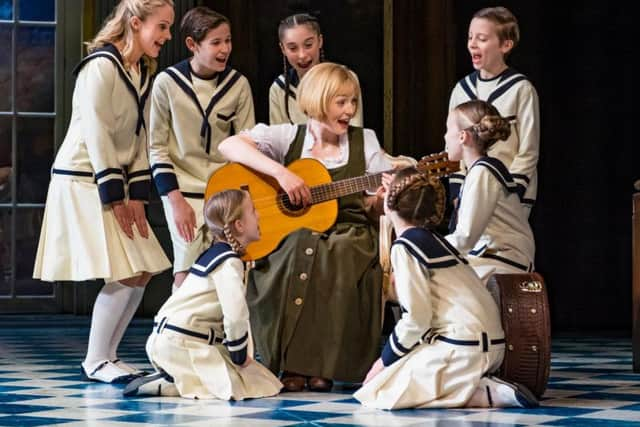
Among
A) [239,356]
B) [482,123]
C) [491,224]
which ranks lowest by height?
[239,356]

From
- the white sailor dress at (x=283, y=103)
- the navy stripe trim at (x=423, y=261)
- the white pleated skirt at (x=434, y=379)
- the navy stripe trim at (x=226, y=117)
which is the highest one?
the white sailor dress at (x=283, y=103)

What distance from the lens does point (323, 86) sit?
485 cm

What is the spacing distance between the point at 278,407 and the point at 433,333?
536 millimetres

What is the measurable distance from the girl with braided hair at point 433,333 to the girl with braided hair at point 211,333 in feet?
1.41

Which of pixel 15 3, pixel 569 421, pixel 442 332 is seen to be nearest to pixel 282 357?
pixel 442 332

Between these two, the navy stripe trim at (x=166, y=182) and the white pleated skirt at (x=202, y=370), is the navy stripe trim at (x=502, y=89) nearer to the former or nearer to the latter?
the navy stripe trim at (x=166, y=182)

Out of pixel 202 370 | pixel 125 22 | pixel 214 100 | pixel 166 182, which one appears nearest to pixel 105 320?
pixel 166 182

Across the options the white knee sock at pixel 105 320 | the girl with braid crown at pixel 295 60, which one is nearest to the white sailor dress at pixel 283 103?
the girl with braid crown at pixel 295 60

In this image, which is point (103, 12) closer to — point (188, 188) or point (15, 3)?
point (15, 3)

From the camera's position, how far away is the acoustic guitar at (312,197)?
4727mm

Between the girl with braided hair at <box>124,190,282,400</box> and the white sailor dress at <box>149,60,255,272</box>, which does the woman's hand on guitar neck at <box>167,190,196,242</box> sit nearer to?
the white sailor dress at <box>149,60,255,272</box>

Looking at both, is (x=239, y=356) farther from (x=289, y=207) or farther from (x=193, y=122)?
(x=193, y=122)

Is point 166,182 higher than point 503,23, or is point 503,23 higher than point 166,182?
point 503,23

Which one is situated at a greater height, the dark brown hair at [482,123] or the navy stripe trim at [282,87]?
the navy stripe trim at [282,87]
